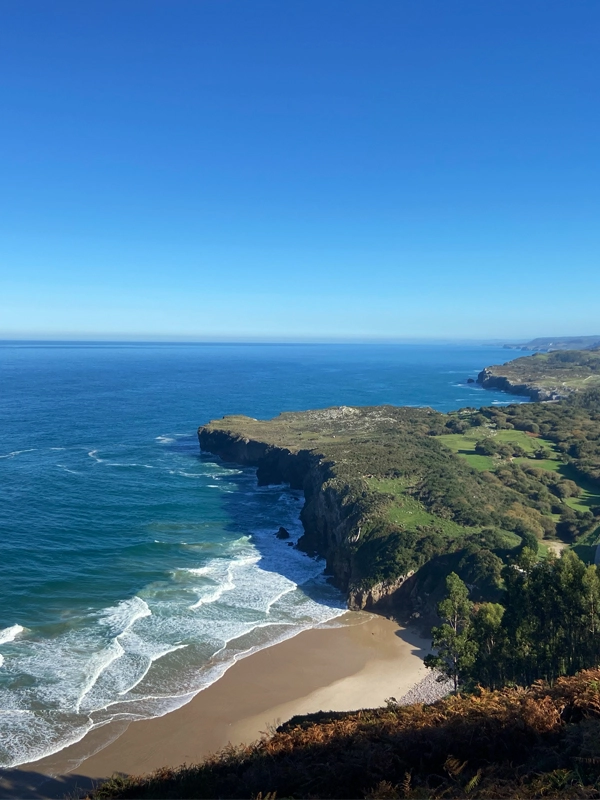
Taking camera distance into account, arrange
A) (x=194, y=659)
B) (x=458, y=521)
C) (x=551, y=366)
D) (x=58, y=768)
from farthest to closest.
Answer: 1. (x=551, y=366)
2. (x=458, y=521)
3. (x=194, y=659)
4. (x=58, y=768)

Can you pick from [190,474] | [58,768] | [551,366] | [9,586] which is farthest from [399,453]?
[551,366]

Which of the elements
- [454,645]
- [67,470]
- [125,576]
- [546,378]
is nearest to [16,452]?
[67,470]

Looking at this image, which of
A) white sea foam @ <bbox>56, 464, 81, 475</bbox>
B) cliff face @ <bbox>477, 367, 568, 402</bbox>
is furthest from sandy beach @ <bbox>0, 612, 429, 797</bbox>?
cliff face @ <bbox>477, 367, 568, 402</bbox>

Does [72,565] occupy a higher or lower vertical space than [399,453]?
lower

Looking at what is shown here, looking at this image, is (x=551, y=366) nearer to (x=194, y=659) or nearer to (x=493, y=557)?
(x=493, y=557)

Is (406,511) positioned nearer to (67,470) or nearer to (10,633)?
(10,633)

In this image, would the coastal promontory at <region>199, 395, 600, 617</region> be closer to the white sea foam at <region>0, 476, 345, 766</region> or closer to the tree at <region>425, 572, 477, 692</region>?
the white sea foam at <region>0, 476, 345, 766</region>

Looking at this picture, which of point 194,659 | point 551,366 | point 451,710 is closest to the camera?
point 451,710

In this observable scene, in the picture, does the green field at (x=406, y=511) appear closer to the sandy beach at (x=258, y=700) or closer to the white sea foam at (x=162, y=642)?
the white sea foam at (x=162, y=642)
